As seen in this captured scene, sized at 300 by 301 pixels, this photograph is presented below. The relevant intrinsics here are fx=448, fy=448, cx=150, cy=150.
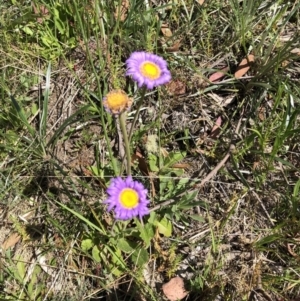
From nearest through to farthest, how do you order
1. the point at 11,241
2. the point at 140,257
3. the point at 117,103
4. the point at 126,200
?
the point at 117,103 < the point at 126,200 < the point at 140,257 < the point at 11,241

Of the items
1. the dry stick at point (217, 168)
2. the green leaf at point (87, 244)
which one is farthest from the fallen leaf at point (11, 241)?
the dry stick at point (217, 168)

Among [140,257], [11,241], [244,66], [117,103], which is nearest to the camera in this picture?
[117,103]

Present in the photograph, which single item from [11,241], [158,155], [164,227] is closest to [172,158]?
[158,155]

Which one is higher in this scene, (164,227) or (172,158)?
(172,158)

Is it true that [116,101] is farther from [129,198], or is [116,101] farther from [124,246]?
[124,246]

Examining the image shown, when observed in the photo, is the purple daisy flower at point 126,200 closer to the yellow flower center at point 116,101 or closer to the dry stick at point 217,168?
the yellow flower center at point 116,101

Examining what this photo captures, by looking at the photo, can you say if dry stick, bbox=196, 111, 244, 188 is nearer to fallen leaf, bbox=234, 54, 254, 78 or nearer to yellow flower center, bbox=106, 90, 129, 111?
fallen leaf, bbox=234, 54, 254, 78

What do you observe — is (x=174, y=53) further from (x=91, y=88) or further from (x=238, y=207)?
(x=238, y=207)
